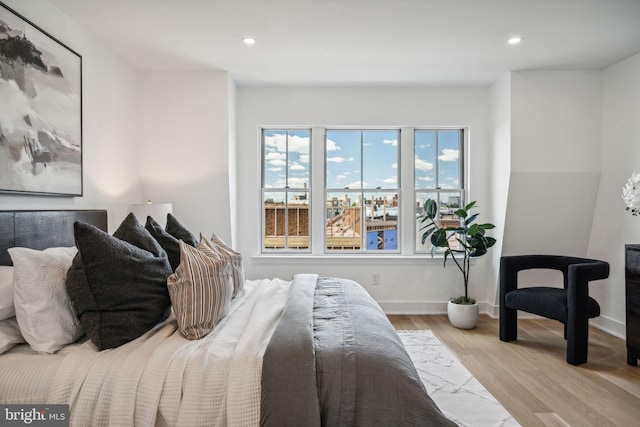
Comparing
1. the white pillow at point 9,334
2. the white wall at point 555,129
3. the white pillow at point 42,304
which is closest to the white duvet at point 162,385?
the white pillow at point 42,304

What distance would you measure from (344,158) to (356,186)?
0.35 meters

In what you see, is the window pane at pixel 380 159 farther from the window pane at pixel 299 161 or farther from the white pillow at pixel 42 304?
the white pillow at pixel 42 304

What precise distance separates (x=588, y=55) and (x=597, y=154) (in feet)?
3.16

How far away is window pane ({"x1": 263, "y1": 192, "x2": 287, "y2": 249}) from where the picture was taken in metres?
4.31

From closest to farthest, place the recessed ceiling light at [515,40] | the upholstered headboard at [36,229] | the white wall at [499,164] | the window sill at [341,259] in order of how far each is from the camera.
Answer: the upholstered headboard at [36,229] < the recessed ceiling light at [515,40] < the white wall at [499,164] < the window sill at [341,259]

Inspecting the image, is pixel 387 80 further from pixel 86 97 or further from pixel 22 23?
pixel 22 23

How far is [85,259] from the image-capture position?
1604 mm

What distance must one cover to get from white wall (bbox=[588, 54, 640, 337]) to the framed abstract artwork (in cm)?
458

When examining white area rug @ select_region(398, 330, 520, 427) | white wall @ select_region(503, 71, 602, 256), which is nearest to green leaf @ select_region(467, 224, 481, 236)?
white wall @ select_region(503, 71, 602, 256)

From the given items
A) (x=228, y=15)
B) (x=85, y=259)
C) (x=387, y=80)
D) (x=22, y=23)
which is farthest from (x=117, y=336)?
(x=387, y=80)

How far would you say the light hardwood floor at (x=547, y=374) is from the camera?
86.4 inches

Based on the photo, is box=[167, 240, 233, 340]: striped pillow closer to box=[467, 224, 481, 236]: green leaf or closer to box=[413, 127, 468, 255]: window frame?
box=[467, 224, 481, 236]: green leaf

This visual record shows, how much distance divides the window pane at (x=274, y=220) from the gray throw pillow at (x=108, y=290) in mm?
2631

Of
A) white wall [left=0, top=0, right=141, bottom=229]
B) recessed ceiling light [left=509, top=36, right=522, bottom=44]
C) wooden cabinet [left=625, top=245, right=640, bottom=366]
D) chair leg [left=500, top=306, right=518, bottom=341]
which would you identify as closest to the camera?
white wall [left=0, top=0, right=141, bottom=229]
